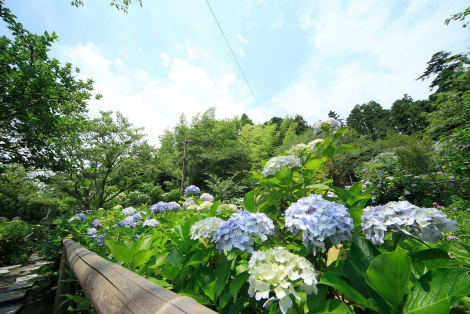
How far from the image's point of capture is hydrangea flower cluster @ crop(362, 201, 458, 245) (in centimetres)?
57

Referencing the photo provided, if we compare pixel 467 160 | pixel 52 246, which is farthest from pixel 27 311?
pixel 467 160

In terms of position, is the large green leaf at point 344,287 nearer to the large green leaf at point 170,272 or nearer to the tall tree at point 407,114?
the large green leaf at point 170,272

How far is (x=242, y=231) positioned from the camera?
72 cm

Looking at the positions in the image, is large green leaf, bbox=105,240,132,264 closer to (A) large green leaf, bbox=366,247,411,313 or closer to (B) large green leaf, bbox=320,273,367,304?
(B) large green leaf, bbox=320,273,367,304

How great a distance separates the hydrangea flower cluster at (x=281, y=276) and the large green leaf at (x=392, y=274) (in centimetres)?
14

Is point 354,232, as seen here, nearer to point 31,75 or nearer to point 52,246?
point 52,246

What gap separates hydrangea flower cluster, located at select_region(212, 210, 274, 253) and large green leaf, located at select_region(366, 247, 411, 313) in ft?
1.04

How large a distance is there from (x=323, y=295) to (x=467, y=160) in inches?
193

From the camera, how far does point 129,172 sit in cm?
1034

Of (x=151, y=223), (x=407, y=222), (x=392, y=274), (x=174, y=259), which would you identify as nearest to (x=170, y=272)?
(x=174, y=259)

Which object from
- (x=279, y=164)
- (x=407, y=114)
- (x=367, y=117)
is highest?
(x=367, y=117)

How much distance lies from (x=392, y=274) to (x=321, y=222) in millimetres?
197

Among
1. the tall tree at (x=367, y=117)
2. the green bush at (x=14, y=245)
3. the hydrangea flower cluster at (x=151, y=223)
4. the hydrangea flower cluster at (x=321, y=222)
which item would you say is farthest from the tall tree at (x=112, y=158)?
the tall tree at (x=367, y=117)

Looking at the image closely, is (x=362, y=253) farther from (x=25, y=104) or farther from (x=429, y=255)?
(x=25, y=104)
